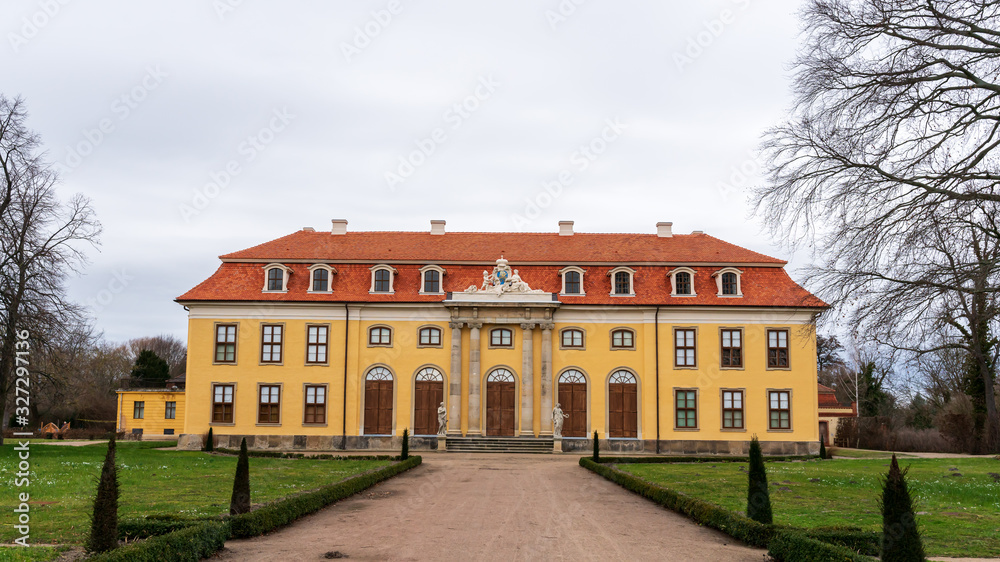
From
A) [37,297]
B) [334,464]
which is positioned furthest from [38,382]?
[334,464]

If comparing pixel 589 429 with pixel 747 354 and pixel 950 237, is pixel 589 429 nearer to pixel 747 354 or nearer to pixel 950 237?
pixel 747 354

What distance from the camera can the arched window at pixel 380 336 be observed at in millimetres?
37438

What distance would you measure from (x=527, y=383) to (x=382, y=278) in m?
8.84

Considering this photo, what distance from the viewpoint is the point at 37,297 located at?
95.7 feet

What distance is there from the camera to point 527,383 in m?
37.0

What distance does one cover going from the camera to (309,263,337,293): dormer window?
3781 cm

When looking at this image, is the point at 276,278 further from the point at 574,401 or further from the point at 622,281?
the point at 622,281

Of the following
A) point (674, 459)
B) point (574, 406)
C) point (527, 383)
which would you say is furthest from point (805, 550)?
point (574, 406)

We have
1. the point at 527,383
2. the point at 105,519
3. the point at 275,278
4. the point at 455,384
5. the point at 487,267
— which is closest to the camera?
the point at 105,519

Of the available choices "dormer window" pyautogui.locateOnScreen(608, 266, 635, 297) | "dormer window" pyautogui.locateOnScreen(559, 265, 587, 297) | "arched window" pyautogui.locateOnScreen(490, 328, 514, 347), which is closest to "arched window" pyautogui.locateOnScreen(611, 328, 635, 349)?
"dormer window" pyautogui.locateOnScreen(608, 266, 635, 297)

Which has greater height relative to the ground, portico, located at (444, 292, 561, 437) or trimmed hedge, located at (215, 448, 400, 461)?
portico, located at (444, 292, 561, 437)

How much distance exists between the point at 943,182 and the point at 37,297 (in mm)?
29899

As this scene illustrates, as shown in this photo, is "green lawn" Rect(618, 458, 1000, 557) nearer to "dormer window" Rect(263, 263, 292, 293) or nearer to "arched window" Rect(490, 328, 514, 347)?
"arched window" Rect(490, 328, 514, 347)

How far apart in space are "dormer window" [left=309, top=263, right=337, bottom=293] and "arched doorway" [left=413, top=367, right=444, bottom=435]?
628 centimetres
